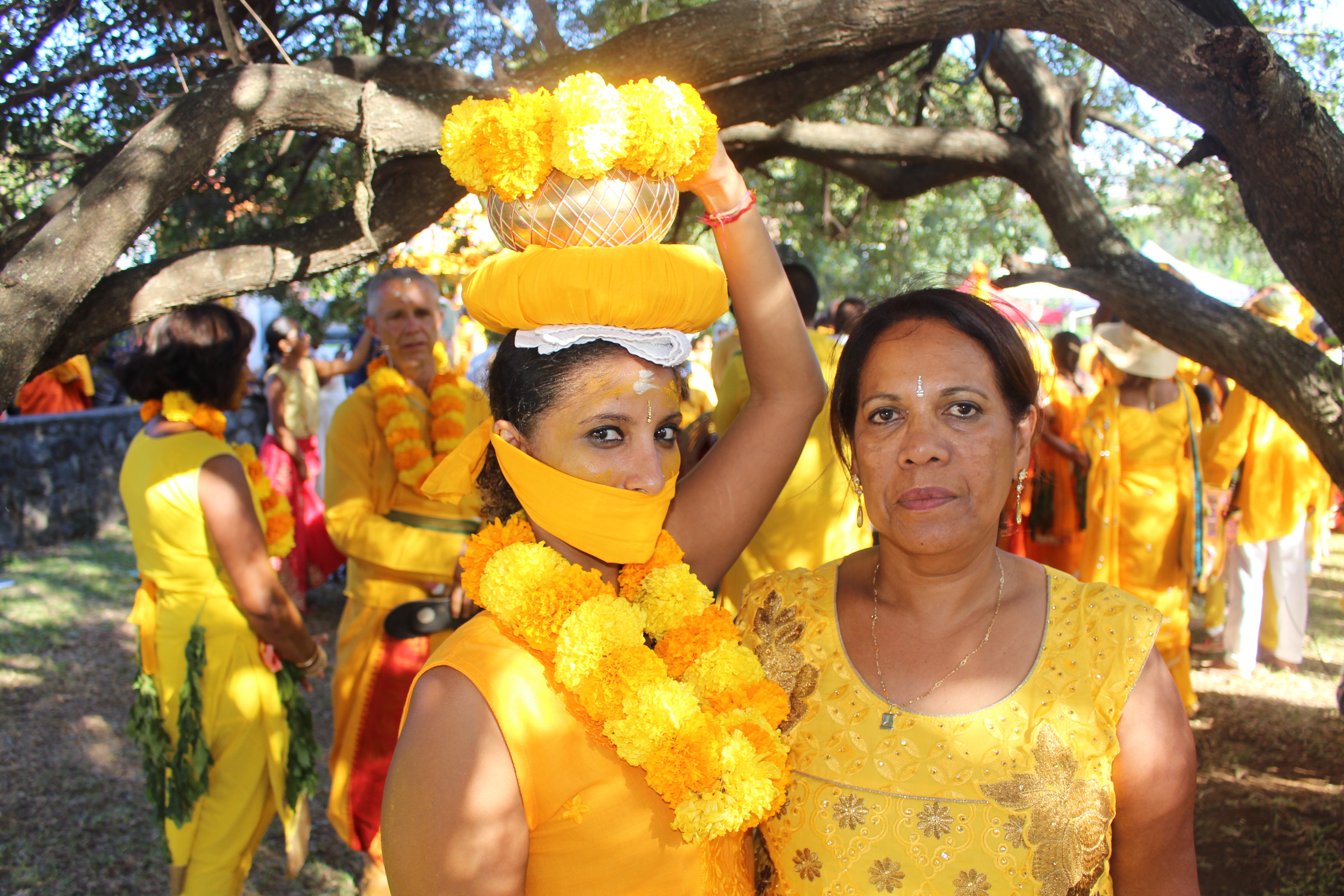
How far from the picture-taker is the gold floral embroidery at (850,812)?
1.65m

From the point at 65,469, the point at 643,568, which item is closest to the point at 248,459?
the point at 643,568

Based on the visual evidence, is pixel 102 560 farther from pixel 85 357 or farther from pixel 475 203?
pixel 475 203

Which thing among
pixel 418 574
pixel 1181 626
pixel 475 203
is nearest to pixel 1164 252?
pixel 1181 626

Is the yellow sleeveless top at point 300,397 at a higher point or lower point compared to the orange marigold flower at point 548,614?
higher

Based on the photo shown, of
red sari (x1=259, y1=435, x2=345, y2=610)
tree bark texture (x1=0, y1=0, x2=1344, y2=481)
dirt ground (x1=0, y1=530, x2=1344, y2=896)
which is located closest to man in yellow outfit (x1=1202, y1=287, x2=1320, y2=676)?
dirt ground (x1=0, y1=530, x2=1344, y2=896)

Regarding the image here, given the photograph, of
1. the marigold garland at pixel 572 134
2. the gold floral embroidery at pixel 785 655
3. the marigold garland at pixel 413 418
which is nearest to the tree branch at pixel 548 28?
the marigold garland at pixel 413 418

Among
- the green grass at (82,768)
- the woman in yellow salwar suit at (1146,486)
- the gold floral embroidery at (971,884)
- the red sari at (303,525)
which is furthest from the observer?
the red sari at (303,525)

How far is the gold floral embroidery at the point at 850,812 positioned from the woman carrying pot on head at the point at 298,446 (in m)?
5.64

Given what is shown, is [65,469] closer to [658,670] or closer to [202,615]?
[202,615]

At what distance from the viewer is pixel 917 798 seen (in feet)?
5.34

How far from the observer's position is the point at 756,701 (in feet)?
5.55

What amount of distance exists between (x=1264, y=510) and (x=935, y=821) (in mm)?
5996

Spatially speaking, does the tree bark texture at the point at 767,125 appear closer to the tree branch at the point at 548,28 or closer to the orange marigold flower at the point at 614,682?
the tree branch at the point at 548,28

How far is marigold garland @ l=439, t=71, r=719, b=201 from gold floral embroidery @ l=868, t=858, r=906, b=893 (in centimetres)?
130
